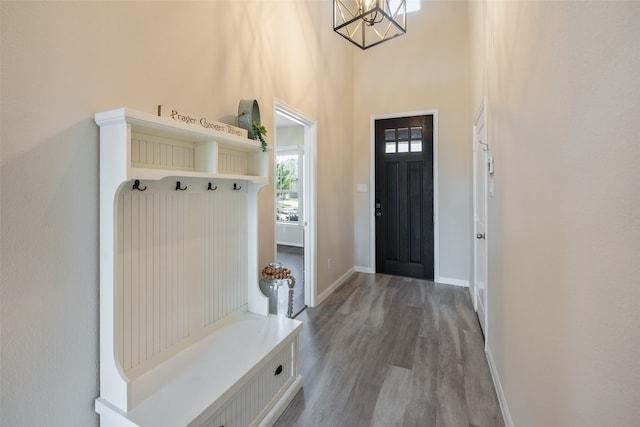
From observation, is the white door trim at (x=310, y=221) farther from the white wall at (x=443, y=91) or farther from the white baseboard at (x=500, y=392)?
the white baseboard at (x=500, y=392)

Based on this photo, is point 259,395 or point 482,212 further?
point 482,212

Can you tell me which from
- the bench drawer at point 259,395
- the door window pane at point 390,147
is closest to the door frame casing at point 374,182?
the door window pane at point 390,147

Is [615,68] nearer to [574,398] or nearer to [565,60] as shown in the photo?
[565,60]

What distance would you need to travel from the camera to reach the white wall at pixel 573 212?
0.62m

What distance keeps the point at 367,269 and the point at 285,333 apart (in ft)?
9.49

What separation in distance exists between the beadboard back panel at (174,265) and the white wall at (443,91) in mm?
3028

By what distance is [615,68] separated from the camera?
0.65 meters

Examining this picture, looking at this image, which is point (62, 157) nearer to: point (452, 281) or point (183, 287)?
point (183, 287)

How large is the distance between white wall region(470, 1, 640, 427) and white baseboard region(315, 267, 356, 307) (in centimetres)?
206

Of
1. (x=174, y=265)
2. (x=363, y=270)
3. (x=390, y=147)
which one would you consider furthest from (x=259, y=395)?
(x=390, y=147)

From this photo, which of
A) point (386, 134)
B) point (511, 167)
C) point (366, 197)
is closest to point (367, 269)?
point (366, 197)

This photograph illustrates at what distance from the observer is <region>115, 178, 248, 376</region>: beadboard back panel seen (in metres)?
1.33

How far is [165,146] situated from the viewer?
4.90 ft

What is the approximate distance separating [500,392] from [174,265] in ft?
6.82
